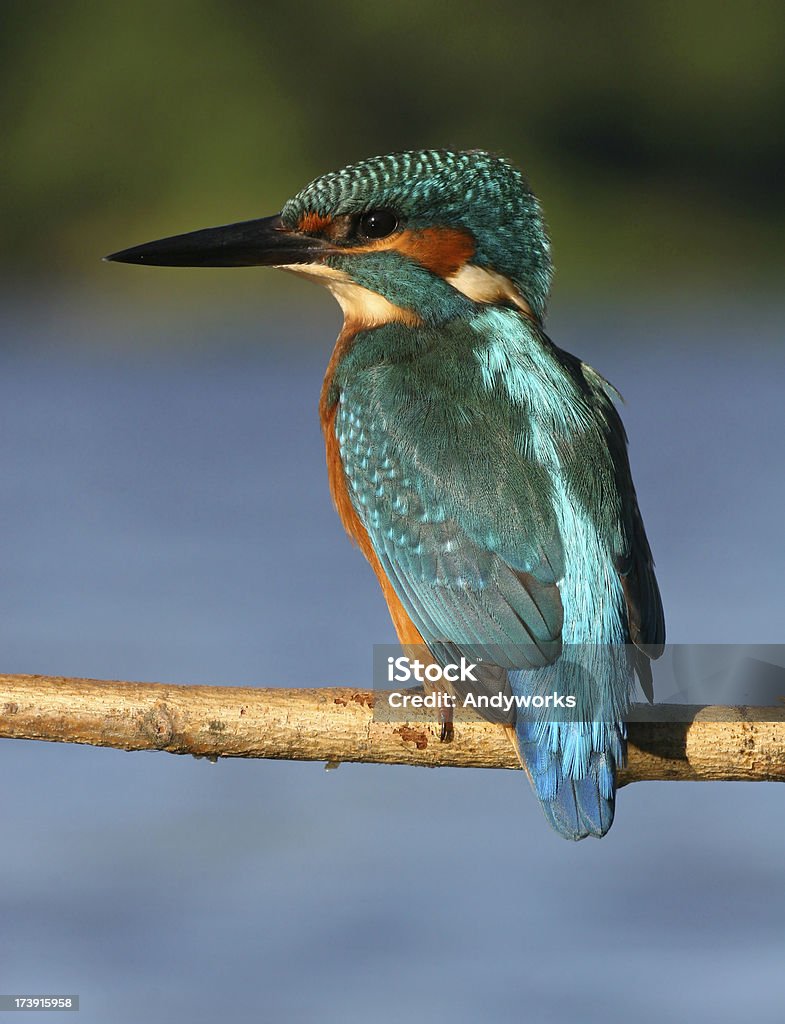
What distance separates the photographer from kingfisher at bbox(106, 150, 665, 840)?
8.08 feet

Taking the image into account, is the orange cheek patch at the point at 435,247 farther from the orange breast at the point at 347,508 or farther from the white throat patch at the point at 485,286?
the orange breast at the point at 347,508

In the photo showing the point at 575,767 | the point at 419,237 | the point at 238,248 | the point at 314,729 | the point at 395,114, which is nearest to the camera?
the point at 575,767

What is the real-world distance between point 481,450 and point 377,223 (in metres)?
0.46

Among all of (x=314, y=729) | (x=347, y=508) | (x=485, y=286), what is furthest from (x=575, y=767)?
(x=485, y=286)

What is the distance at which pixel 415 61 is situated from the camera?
9008mm

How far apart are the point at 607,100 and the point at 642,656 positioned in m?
7.10

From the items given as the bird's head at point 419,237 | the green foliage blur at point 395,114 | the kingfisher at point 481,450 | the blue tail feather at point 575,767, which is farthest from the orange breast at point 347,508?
the green foliage blur at point 395,114

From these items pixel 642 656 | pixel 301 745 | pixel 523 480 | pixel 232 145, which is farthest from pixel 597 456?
pixel 232 145

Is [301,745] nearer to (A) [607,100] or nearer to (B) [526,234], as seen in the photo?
(B) [526,234]

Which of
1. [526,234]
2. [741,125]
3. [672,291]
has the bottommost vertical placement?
[526,234]

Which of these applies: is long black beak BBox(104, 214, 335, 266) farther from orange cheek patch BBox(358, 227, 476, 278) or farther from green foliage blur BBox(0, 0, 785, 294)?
green foliage blur BBox(0, 0, 785, 294)

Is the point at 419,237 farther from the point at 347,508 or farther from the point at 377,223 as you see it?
the point at 347,508

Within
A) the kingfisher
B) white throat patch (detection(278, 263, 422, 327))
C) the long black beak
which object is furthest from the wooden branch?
the long black beak

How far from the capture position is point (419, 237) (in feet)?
9.08
